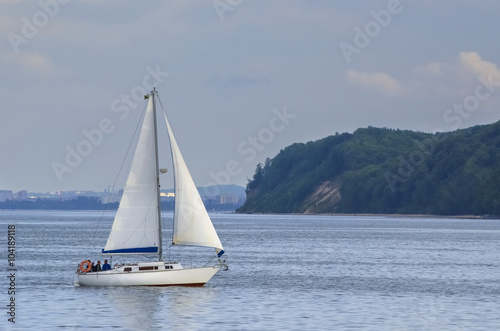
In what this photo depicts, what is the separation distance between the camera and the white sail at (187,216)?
64.1 m

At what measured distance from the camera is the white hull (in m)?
63.7

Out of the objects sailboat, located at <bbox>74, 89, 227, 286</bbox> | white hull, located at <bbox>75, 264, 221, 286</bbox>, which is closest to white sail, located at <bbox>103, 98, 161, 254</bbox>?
sailboat, located at <bbox>74, 89, 227, 286</bbox>

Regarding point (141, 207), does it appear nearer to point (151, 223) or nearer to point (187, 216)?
point (151, 223)

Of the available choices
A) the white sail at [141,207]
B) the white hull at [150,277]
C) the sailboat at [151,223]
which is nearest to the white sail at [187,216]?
the sailboat at [151,223]

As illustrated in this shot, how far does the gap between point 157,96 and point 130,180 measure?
19.4 feet

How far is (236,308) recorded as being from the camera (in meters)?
56.6

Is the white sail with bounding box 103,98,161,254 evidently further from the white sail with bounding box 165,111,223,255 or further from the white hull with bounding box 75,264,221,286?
the white hull with bounding box 75,264,221,286

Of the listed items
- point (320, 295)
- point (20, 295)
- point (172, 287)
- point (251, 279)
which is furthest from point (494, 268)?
point (20, 295)

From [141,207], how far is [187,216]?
10.7 ft

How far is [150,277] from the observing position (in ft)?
209

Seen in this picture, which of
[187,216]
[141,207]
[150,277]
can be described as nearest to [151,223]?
[141,207]

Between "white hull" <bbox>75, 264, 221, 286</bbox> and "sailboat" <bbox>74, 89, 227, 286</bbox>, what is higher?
"sailboat" <bbox>74, 89, 227, 286</bbox>

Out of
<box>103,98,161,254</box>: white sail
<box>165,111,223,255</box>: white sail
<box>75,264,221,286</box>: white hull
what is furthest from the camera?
<box>103,98,161,254</box>: white sail

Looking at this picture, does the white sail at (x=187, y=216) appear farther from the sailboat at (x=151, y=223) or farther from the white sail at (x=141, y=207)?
the white sail at (x=141, y=207)
